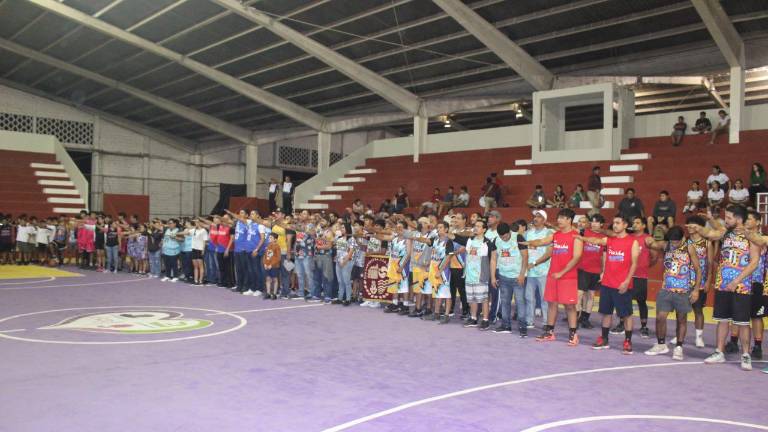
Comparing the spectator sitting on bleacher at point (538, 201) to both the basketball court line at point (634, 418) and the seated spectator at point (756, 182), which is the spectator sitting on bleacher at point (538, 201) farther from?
the basketball court line at point (634, 418)

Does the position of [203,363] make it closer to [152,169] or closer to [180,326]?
[180,326]

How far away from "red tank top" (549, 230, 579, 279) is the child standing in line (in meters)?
6.30

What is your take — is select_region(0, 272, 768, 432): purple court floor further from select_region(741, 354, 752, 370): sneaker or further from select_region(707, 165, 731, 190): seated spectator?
select_region(707, 165, 731, 190): seated spectator

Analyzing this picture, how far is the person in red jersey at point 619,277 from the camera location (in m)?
8.41

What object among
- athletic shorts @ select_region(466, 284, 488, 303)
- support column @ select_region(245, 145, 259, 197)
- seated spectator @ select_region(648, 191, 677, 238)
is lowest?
athletic shorts @ select_region(466, 284, 488, 303)

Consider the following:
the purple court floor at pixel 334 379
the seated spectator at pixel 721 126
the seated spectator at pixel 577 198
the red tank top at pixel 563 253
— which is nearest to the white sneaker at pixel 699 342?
the purple court floor at pixel 334 379

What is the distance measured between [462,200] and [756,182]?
28.6 ft

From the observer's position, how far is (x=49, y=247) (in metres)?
21.0

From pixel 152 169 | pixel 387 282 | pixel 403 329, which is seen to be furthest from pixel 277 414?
pixel 152 169

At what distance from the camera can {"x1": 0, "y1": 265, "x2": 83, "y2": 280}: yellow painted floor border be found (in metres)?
16.9

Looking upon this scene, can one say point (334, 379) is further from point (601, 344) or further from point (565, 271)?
point (601, 344)

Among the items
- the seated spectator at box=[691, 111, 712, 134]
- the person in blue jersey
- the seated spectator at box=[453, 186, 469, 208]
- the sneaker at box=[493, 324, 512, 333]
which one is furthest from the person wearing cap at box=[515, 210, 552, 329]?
the seated spectator at box=[691, 111, 712, 134]

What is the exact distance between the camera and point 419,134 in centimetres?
2675

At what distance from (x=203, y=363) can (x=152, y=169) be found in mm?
30996
